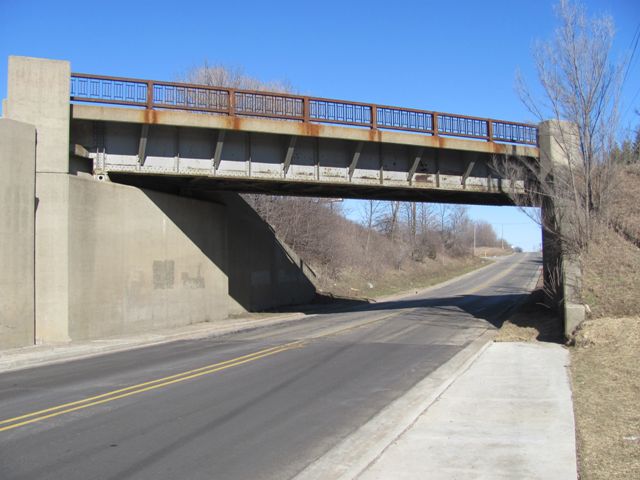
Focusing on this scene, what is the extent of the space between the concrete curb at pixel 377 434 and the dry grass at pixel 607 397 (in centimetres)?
191

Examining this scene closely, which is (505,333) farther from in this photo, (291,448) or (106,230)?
(106,230)

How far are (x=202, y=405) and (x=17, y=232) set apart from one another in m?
9.45

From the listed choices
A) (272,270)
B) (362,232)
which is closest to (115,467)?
(272,270)

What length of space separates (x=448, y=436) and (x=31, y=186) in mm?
13282

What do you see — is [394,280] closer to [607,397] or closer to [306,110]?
[306,110]

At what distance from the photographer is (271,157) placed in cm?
2006

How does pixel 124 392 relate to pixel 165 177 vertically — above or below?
below

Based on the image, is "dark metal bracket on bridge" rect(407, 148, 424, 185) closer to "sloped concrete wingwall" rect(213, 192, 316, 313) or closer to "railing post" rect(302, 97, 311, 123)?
"railing post" rect(302, 97, 311, 123)

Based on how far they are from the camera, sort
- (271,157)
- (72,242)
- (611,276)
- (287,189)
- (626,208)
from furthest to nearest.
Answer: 1. (287,189)
2. (271,157)
3. (626,208)
4. (72,242)
5. (611,276)

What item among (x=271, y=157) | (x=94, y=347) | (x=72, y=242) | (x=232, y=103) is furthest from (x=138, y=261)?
(x=232, y=103)

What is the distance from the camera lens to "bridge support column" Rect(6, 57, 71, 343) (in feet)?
50.6

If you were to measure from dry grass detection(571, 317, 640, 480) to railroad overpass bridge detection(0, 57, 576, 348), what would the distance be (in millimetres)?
7971

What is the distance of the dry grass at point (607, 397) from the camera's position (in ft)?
17.0

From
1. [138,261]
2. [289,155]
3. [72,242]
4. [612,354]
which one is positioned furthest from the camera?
[289,155]
